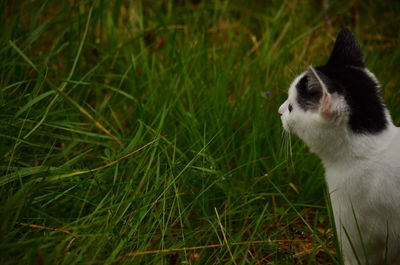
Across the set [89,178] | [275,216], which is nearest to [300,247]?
[275,216]

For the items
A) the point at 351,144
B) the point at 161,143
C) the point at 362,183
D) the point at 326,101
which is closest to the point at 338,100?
the point at 326,101

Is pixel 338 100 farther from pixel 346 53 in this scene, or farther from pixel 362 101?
pixel 346 53

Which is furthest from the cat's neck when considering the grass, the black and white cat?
the grass

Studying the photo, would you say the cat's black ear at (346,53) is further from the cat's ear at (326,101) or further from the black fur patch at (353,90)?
the cat's ear at (326,101)

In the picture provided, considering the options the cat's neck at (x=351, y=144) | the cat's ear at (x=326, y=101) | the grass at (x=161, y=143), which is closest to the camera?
the cat's ear at (x=326, y=101)

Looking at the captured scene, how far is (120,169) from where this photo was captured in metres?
1.81

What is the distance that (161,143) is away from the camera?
1965mm

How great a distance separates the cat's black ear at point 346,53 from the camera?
1.62 m

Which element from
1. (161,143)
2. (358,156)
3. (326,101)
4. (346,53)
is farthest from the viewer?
(161,143)

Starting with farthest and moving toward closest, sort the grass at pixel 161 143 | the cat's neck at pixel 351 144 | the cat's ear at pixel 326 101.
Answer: the grass at pixel 161 143 → the cat's neck at pixel 351 144 → the cat's ear at pixel 326 101

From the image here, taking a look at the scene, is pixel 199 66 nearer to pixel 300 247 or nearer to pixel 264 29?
pixel 264 29

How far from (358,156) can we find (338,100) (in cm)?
22

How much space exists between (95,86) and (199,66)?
1.82ft

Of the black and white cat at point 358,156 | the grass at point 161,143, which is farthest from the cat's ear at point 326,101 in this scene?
the grass at point 161,143
